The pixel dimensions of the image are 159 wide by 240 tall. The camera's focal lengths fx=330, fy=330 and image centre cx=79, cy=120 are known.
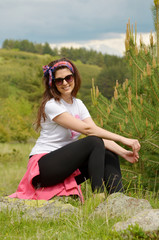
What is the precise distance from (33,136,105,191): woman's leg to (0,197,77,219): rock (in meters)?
0.20

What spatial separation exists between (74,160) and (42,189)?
1.14ft

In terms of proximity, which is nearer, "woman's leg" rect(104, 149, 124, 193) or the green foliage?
"woman's leg" rect(104, 149, 124, 193)

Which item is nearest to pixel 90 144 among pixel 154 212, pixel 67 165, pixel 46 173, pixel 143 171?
pixel 67 165

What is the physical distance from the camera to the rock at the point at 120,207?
2.08m

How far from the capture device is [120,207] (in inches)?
84.6

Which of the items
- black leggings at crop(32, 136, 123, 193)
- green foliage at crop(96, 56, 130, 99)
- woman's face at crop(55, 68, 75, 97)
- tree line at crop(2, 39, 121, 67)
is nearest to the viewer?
black leggings at crop(32, 136, 123, 193)

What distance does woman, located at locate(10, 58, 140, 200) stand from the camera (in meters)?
2.53

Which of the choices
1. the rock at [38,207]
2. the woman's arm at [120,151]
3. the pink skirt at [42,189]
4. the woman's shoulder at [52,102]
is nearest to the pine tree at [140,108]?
the woman's arm at [120,151]

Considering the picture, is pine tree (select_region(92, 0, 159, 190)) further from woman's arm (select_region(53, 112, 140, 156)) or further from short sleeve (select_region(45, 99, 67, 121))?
short sleeve (select_region(45, 99, 67, 121))

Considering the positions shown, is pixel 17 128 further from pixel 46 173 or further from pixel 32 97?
pixel 32 97

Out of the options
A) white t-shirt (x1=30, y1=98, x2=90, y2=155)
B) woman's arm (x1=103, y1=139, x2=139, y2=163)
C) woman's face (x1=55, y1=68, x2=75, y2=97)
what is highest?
woman's face (x1=55, y1=68, x2=75, y2=97)

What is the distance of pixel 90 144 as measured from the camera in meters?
2.52

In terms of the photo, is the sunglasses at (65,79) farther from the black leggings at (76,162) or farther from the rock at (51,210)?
the rock at (51,210)

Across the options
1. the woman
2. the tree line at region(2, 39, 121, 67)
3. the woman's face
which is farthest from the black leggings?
the tree line at region(2, 39, 121, 67)
